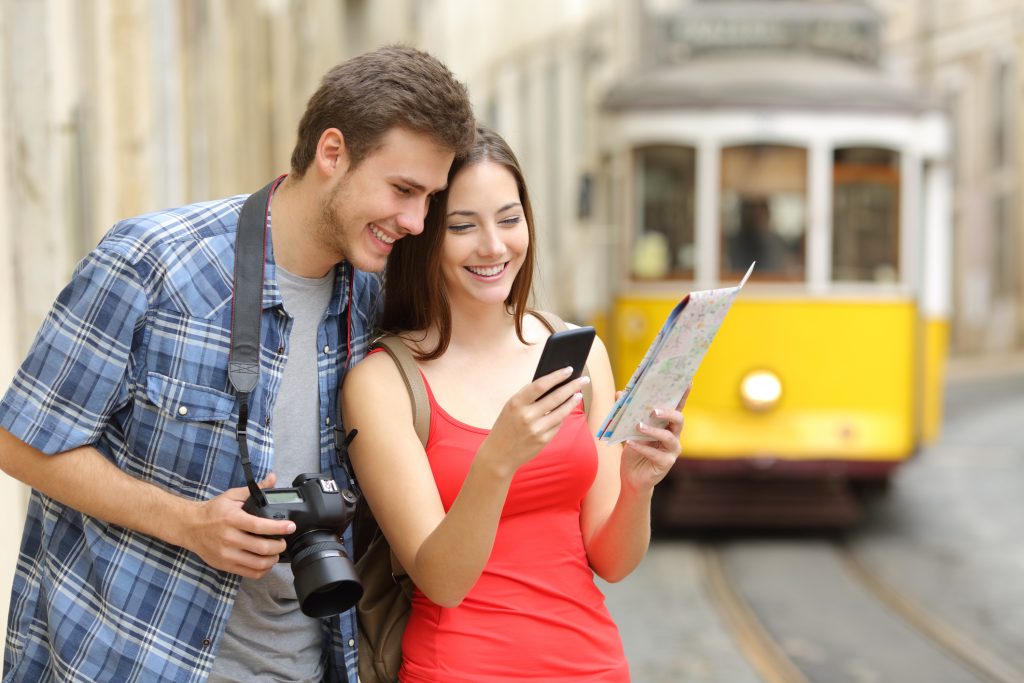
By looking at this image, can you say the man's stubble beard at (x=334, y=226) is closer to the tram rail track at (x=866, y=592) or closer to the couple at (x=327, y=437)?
the couple at (x=327, y=437)

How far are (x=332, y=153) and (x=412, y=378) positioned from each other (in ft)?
1.35

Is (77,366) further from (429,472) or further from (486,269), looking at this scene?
(486,269)

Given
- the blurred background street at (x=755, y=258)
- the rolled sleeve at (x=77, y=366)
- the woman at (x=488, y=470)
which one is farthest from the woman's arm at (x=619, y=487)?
the blurred background street at (x=755, y=258)

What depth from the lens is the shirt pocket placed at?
2.21 m

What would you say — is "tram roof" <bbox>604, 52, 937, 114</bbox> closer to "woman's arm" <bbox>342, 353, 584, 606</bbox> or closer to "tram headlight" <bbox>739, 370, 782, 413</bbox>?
"tram headlight" <bbox>739, 370, 782, 413</bbox>

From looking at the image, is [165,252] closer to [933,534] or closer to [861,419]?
[861,419]

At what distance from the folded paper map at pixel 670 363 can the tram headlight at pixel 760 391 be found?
234 inches

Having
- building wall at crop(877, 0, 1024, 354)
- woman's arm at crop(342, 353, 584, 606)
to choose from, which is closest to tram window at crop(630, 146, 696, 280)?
woman's arm at crop(342, 353, 584, 606)

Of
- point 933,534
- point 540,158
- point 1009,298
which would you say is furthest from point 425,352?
point 1009,298

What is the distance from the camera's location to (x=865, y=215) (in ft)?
28.1

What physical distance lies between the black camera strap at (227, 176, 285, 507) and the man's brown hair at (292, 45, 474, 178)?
149mm

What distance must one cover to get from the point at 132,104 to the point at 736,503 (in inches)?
168

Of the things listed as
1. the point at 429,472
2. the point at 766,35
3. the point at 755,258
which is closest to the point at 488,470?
the point at 429,472

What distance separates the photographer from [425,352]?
2.53 meters
